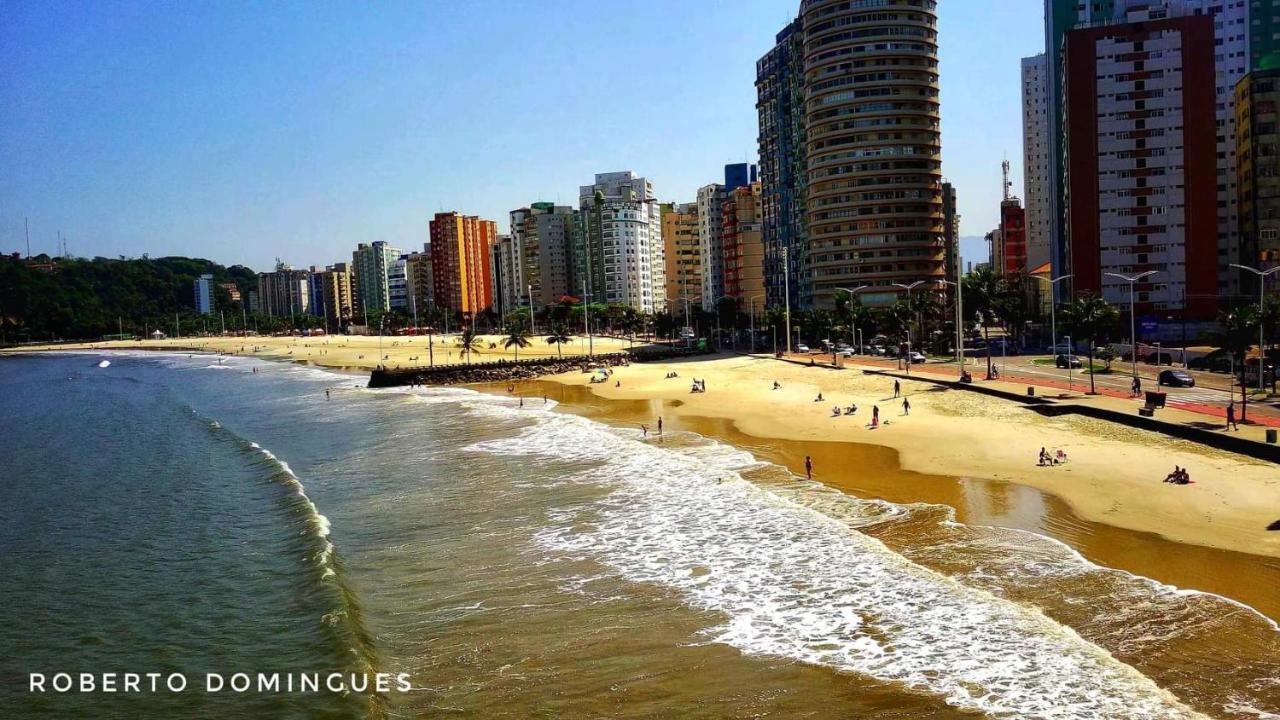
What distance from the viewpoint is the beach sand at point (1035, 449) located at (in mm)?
24438

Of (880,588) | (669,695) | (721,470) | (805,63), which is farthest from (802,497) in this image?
(805,63)

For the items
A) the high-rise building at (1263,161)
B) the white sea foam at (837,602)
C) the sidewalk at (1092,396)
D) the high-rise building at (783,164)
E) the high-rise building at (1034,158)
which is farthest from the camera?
the high-rise building at (1034,158)

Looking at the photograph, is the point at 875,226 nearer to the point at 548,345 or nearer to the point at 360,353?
the point at 548,345

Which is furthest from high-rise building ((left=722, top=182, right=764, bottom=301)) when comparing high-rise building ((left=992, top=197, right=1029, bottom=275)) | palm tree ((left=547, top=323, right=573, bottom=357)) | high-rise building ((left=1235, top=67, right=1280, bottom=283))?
high-rise building ((left=1235, top=67, right=1280, bottom=283))

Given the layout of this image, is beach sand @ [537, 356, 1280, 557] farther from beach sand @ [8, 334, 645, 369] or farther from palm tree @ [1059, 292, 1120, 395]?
beach sand @ [8, 334, 645, 369]

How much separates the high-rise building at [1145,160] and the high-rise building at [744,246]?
65.3 meters

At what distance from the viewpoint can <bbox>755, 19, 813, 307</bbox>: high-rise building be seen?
12525 cm

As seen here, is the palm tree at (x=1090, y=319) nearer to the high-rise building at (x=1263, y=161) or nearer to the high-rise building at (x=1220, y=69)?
the high-rise building at (x=1263, y=161)

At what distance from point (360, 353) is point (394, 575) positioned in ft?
429

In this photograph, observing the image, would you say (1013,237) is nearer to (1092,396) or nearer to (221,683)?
(1092,396)

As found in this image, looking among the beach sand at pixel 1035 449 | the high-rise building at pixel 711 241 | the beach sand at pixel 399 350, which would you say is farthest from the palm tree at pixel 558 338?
the beach sand at pixel 1035 449

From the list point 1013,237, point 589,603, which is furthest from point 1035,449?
point 1013,237

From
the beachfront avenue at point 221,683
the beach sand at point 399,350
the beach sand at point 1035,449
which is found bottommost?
the beachfront avenue at point 221,683

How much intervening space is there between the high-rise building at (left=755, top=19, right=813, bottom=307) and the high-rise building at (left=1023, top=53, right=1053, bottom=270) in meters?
68.6
